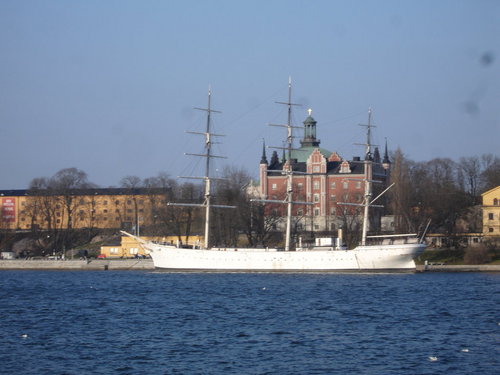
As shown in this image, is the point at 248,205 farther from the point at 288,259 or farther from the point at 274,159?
the point at 274,159

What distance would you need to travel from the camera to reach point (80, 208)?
14462cm

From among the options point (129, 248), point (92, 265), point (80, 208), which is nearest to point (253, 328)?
point (92, 265)

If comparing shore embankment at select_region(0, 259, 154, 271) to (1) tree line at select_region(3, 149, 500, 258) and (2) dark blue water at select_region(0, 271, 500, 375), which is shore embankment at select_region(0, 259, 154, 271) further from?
(2) dark blue water at select_region(0, 271, 500, 375)

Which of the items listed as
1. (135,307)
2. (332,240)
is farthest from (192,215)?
(135,307)

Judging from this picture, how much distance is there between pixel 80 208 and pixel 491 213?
69437 mm

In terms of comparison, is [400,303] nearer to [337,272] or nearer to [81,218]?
[337,272]

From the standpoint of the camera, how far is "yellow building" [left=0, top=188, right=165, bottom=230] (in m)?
127

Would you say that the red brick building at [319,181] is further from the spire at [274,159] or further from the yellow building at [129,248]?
the yellow building at [129,248]

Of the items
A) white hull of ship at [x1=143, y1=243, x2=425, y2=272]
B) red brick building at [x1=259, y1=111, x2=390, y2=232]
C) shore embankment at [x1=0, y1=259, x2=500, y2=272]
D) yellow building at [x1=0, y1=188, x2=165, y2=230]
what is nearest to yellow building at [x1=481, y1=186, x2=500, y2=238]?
white hull of ship at [x1=143, y1=243, x2=425, y2=272]

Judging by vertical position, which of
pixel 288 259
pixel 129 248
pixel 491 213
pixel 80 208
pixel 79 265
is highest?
pixel 80 208

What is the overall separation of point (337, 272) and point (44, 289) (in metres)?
28.1

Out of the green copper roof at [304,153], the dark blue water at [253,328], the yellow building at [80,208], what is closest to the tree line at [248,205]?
the yellow building at [80,208]

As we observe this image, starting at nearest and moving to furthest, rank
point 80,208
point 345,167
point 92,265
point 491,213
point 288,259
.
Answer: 1. point 288,259
2. point 92,265
3. point 491,213
4. point 345,167
5. point 80,208

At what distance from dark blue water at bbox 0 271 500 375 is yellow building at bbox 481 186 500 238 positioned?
29.4 m
